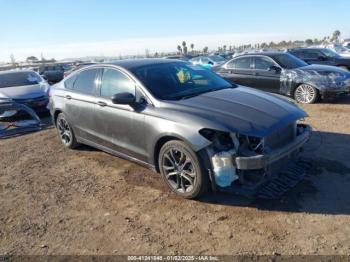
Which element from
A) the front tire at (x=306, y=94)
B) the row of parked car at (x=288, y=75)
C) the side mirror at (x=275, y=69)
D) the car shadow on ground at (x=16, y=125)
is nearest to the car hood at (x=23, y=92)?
the car shadow on ground at (x=16, y=125)

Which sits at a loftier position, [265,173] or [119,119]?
[119,119]

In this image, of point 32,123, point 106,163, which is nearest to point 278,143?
point 106,163

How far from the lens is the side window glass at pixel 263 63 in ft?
33.2

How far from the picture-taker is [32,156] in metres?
6.69

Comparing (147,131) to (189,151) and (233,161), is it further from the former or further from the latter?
(233,161)

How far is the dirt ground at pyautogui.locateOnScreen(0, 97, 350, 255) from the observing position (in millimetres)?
3400

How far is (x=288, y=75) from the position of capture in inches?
376

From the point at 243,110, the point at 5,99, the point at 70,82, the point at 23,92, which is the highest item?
the point at 70,82

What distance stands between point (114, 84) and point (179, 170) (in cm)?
183

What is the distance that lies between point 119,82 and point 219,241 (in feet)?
9.18

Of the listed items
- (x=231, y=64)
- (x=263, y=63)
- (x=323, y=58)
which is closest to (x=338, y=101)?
(x=263, y=63)

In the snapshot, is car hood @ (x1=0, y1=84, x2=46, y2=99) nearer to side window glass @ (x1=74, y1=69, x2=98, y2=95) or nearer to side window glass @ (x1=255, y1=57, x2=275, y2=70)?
side window glass @ (x1=74, y1=69, x2=98, y2=95)

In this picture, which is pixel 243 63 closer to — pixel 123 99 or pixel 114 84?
pixel 114 84

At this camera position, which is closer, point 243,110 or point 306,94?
point 243,110
